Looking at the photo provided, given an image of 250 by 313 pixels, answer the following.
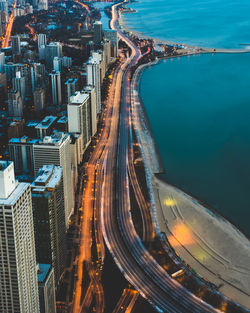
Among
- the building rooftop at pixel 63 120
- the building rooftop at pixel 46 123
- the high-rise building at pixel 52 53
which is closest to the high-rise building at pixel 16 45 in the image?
the high-rise building at pixel 52 53

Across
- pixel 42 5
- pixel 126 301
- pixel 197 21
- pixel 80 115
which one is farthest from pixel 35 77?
pixel 42 5

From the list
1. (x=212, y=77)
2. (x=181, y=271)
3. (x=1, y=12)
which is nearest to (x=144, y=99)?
(x=212, y=77)

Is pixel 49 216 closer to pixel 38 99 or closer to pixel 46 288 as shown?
pixel 46 288

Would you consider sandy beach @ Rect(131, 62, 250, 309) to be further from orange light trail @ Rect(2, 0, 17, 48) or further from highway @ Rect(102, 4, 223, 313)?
orange light trail @ Rect(2, 0, 17, 48)

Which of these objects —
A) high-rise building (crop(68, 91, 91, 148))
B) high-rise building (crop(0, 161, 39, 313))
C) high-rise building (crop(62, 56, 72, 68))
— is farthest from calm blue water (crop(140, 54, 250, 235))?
high-rise building (crop(0, 161, 39, 313))

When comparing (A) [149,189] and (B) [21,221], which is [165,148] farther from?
(B) [21,221]
